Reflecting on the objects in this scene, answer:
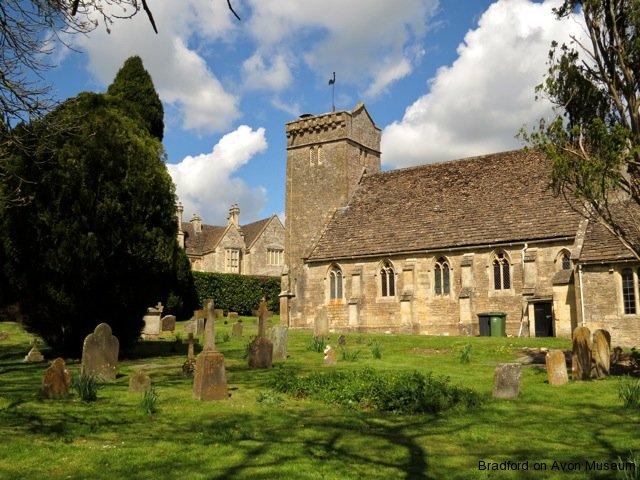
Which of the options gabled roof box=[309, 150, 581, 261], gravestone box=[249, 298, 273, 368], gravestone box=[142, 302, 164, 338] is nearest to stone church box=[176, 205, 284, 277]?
gabled roof box=[309, 150, 581, 261]

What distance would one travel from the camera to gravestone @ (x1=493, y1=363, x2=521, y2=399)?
10.6 m

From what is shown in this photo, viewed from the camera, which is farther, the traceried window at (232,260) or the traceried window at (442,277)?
the traceried window at (232,260)

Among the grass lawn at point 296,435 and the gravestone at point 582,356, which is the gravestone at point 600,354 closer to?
the gravestone at point 582,356

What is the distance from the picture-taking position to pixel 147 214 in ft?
55.4

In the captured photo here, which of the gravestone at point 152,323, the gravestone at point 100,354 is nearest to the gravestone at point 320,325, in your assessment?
the gravestone at point 152,323

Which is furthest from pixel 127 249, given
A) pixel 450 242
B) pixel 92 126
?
pixel 450 242

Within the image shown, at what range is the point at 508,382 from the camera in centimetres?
1065

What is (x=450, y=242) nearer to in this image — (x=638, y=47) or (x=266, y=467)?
(x=638, y=47)

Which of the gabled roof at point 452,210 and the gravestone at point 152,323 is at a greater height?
the gabled roof at point 452,210

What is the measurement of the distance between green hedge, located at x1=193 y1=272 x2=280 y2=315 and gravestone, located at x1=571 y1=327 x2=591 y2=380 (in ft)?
104

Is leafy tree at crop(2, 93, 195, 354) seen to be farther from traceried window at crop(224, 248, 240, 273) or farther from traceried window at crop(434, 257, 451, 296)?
traceried window at crop(224, 248, 240, 273)

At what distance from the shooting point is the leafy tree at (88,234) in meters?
15.6

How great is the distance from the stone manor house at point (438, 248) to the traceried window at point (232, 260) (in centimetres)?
2189

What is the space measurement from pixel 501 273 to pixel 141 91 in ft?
60.5
